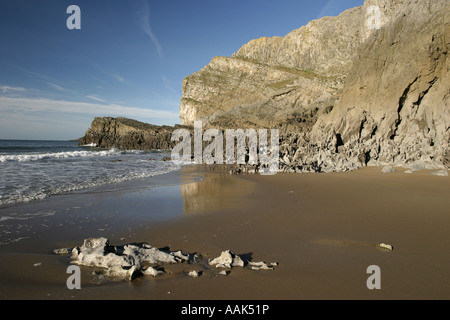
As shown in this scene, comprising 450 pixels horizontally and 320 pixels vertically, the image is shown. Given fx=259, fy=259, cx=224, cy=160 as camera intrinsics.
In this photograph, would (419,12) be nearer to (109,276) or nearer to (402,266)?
(402,266)

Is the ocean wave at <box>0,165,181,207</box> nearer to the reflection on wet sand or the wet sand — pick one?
the wet sand

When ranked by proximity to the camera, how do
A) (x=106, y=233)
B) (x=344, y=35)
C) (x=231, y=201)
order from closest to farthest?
(x=106, y=233)
(x=231, y=201)
(x=344, y=35)

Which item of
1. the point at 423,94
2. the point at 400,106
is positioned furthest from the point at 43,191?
the point at 423,94

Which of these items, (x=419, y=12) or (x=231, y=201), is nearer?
(x=231, y=201)

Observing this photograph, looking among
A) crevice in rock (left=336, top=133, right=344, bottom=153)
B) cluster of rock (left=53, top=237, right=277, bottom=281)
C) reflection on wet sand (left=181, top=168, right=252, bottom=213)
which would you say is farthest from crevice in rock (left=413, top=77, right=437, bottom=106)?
cluster of rock (left=53, top=237, right=277, bottom=281)

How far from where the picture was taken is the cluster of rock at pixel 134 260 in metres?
3.23

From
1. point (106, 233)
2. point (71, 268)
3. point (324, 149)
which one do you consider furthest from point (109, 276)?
point (324, 149)

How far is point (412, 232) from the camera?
4785mm

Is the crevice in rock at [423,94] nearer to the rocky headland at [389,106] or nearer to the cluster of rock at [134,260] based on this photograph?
the rocky headland at [389,106]

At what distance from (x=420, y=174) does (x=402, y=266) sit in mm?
10856

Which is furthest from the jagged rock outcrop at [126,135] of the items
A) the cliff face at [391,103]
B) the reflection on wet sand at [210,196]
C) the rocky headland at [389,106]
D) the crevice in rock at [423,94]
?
the reflection on wet sand at [210,196]

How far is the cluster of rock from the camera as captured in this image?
3.23 metres

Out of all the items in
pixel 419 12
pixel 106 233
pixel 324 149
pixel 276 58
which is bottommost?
pixel 106 233

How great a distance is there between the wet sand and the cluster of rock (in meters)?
0.11
